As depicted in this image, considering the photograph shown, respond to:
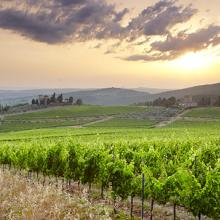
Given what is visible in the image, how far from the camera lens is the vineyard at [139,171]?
10523 millimetres

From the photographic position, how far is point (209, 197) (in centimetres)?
1023

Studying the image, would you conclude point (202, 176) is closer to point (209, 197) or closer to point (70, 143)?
point (209, 197)

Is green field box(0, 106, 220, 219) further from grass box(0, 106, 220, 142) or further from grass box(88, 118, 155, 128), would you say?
grass box(88, 118, 155, 128)

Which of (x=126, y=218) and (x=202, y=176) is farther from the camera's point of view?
(x=126, y=218)

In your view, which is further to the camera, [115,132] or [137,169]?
[115,132]

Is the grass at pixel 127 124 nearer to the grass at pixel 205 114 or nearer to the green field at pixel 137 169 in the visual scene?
the grass at pixel 205 114

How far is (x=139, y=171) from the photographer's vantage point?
57.1ft

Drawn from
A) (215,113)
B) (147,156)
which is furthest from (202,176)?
(215,113)

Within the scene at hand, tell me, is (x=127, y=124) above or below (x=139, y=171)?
below

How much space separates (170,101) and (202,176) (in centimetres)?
17891

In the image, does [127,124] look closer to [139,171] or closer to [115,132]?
[115,132]

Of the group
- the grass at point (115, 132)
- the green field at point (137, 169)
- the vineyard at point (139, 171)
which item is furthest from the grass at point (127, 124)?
the vineyard at point (139, 171)

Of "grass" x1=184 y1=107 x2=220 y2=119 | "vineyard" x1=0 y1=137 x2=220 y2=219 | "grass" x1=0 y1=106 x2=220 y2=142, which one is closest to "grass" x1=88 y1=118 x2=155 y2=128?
"grass" x1=0 y1=106 x2=220 y2=142

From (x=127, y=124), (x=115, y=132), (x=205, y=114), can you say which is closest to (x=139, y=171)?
(x=115, y=132)
